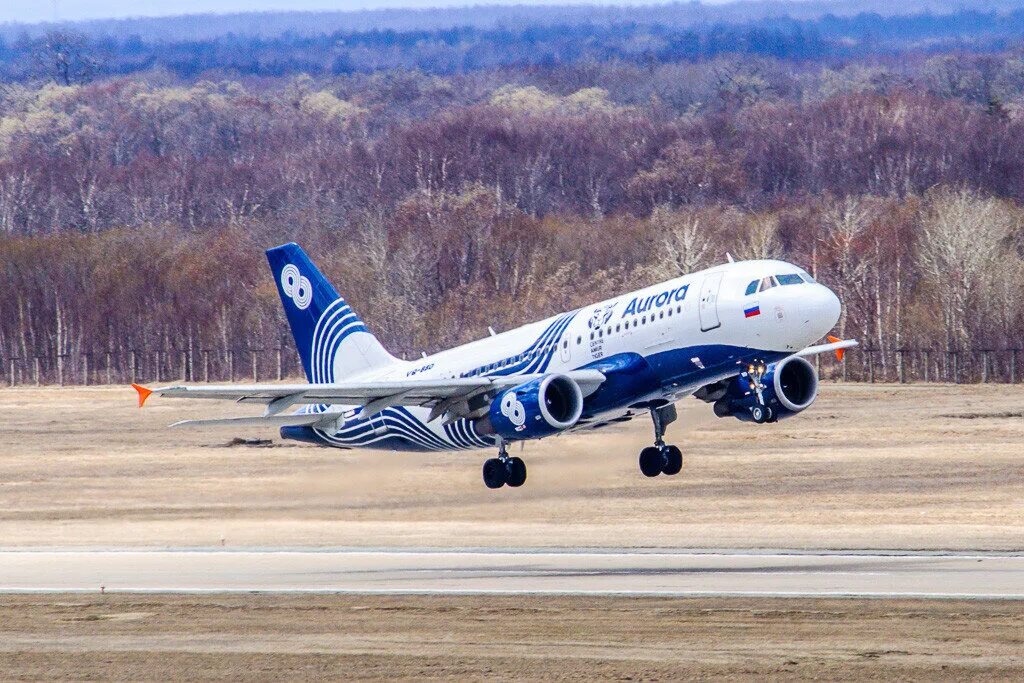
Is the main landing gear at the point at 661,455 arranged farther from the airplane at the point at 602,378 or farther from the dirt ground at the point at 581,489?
the dirt ground at the point at 581,489

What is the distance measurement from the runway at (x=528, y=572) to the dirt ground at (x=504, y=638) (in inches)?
73.8

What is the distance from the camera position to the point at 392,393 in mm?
56062

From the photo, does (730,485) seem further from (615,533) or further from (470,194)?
(470,194)

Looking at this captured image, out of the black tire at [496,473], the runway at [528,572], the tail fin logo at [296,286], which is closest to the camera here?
the runway at [528,572]

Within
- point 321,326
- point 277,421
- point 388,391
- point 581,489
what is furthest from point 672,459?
point 581,489

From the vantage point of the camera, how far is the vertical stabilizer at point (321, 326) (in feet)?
214

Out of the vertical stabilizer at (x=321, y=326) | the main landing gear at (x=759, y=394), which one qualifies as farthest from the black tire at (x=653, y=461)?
the vertical stabilizer at (x=321, y=326)

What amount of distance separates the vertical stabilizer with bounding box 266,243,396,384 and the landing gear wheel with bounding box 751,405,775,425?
1553cm

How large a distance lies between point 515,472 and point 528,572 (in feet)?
10.5

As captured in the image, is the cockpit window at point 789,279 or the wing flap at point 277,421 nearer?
the cockpit window at point 789,279

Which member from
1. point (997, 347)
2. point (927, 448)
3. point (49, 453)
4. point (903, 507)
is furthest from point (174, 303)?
point (903, 507)

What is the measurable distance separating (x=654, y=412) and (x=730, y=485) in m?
20.0

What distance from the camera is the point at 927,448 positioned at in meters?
85.2

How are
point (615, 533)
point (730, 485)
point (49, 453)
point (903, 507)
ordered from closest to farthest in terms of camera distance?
1. point (615, 533)
2. point (903, 507)
3. point (730, 485)
4. point (49, 453)
